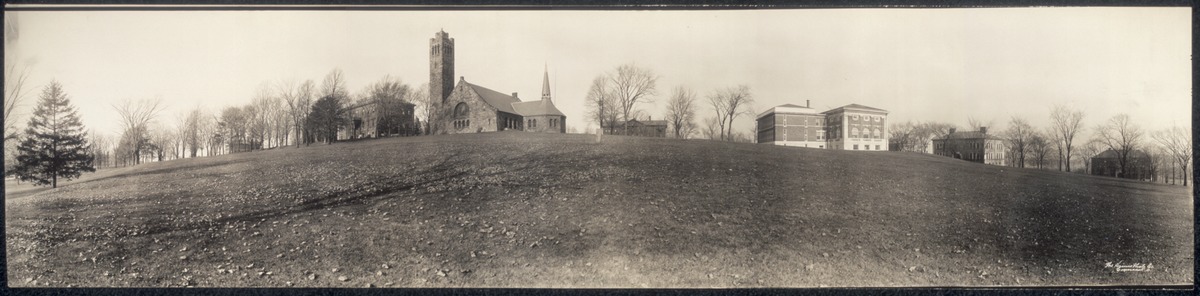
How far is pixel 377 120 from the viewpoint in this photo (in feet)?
11.8

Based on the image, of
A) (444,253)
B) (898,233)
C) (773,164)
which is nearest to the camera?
(444,253)

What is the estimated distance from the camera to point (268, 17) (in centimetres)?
336

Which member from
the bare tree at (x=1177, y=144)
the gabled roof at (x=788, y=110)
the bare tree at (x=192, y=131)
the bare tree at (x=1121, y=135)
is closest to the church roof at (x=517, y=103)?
the gabled roof at (x=788, y=110)

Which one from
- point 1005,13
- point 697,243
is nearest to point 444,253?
point 697,243

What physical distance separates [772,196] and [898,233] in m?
0.98

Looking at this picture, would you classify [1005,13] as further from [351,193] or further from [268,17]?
[268,17]

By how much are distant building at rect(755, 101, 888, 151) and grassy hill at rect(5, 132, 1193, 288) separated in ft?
0.36

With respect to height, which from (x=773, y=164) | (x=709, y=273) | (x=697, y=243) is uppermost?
Result: (x=773, y=164)

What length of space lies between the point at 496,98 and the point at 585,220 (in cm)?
135

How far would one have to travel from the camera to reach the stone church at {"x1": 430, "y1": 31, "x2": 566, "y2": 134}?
3.53m

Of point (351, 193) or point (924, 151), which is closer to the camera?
point (351, 193)

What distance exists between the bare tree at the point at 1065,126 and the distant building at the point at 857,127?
4.78 feet

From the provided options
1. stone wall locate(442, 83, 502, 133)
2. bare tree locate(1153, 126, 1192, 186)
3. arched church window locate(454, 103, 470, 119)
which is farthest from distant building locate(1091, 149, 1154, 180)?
arched church window locate(454, 103, 470, 119)

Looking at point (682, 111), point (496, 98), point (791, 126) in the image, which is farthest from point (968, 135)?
point (496, 98)
